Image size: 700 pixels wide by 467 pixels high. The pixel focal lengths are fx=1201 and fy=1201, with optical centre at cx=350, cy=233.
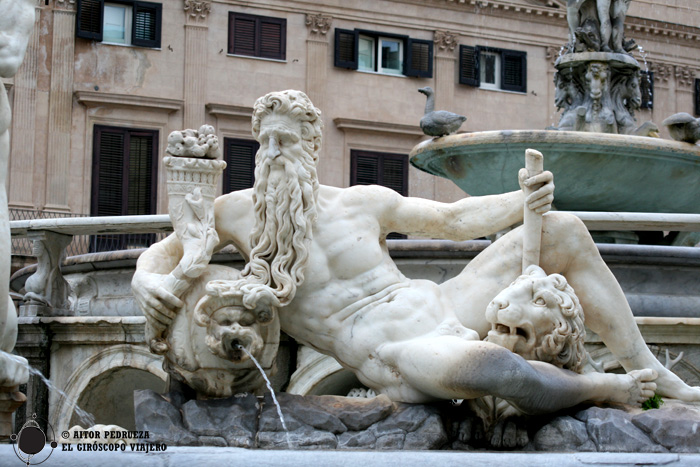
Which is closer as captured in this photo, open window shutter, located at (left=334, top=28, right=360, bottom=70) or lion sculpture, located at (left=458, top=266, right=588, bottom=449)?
lion sculpture, located at (left=458, top=266, right=588, bottom=449)

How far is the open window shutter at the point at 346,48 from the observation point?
2642 cm

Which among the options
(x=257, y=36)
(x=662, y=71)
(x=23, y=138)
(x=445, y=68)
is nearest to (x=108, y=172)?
(x=23, y=138)

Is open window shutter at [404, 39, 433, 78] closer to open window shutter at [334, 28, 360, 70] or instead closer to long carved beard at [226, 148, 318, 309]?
open window shutter at [334, 28, 360, 70]

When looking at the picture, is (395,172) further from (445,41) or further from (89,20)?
(89,20)

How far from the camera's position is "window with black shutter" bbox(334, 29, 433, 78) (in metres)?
26.8

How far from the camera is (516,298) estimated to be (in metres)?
4.40

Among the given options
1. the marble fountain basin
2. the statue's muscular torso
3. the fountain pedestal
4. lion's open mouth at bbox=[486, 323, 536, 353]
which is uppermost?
the marble fountain basin

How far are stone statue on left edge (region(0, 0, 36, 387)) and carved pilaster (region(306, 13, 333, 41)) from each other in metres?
22.6

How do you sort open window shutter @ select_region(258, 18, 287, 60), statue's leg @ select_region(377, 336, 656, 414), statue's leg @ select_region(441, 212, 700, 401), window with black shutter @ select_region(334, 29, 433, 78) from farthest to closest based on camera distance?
window with black shutter @ select_region(334, 29, 433, 78), open window shutter @ select_region(258, 18, 287, 60), statue's leg @ select_region(441, 212, 700, 401), statue's leg @ select_region(377, 336, 656, 414)

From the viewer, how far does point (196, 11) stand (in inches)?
1005

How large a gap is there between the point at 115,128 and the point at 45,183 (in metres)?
1.84

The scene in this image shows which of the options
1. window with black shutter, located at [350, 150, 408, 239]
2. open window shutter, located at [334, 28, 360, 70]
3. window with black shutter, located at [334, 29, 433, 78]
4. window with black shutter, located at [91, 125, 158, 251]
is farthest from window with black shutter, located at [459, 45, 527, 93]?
window with black shutter, located at [91, 125, 158, 251]

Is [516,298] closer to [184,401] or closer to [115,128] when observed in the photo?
[184,401]

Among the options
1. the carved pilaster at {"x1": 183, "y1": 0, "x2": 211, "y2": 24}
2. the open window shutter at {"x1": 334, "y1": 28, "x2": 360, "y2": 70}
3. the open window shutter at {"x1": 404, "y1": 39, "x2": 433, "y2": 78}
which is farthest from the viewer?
the open window shutter at {"x1": 404, "y1": 39, "x2": 433, "y2": 78}
